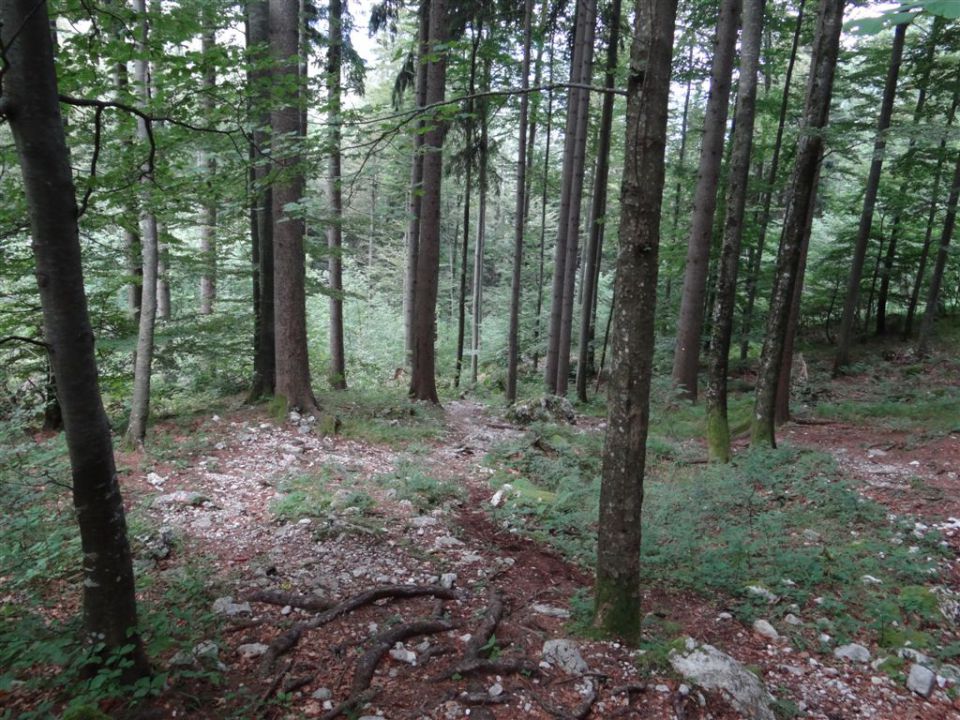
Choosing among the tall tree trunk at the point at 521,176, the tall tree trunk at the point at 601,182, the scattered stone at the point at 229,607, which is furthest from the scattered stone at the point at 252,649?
the tall tree trunk at the point at 601,182

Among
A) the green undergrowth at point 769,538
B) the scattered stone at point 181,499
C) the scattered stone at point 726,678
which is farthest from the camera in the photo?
the scattered stone at point 181,499

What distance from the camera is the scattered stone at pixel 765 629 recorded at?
4.21 m

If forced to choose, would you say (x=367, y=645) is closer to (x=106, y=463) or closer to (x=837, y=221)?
(x=106, y=463)

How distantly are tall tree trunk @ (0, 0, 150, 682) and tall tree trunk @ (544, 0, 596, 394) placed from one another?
11834 mm

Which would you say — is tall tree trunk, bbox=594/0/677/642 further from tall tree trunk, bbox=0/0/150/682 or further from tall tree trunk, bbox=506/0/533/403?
tall tree trunk, bbox=506/0/533/403

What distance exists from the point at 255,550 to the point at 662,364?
15.3m

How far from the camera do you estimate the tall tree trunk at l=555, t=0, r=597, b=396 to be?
1220 cm

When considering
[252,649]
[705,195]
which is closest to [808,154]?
[705,195]

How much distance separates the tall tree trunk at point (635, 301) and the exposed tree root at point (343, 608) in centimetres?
155

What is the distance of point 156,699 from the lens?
3.00 meters

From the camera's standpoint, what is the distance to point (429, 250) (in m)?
11.5

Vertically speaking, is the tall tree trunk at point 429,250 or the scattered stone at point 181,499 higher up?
the tall tree trunk at point 429,250

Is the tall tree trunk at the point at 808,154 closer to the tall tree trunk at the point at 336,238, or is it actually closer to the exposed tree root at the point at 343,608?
the exposed tree root at the point at 343,608

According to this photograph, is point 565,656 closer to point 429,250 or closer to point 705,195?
point 429,250
